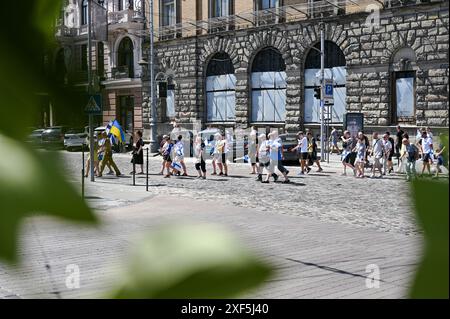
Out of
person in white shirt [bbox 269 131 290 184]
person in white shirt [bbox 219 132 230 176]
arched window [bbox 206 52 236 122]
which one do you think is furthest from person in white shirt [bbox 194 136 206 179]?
arched window [bbox 206 52 236 122]

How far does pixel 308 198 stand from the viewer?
7586 mm

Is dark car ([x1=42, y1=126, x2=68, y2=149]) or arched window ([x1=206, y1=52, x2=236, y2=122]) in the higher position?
arched window ([x1=206, y1=52, x2=236, y2=122])

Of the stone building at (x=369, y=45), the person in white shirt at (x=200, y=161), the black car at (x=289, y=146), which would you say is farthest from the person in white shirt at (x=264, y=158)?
the stone building at (x=369, y=45)

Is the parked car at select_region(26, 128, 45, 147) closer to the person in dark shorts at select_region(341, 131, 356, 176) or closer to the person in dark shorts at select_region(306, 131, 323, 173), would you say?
the person in dark shorts at select_region(341, 131, 356, 176)

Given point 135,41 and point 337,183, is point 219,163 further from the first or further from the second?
point 135,41

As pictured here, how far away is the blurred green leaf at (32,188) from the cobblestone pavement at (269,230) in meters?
0.01

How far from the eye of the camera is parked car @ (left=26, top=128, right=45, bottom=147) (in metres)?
0.20

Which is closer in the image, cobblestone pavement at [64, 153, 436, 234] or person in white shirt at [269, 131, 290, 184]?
cobblestone pavement at [64, 153, 436, 234]

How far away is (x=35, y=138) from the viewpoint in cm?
20

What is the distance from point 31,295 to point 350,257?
346cm

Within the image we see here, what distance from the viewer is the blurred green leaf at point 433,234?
16 cm

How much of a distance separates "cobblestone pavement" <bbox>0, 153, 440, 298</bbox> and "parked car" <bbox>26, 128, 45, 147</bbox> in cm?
1

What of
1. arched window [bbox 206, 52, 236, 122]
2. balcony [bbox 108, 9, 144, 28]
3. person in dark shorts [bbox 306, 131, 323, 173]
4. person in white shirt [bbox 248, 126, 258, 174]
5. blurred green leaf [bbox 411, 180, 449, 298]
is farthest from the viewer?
person in dark shorts [bbox 306, 131, 323, 173]
